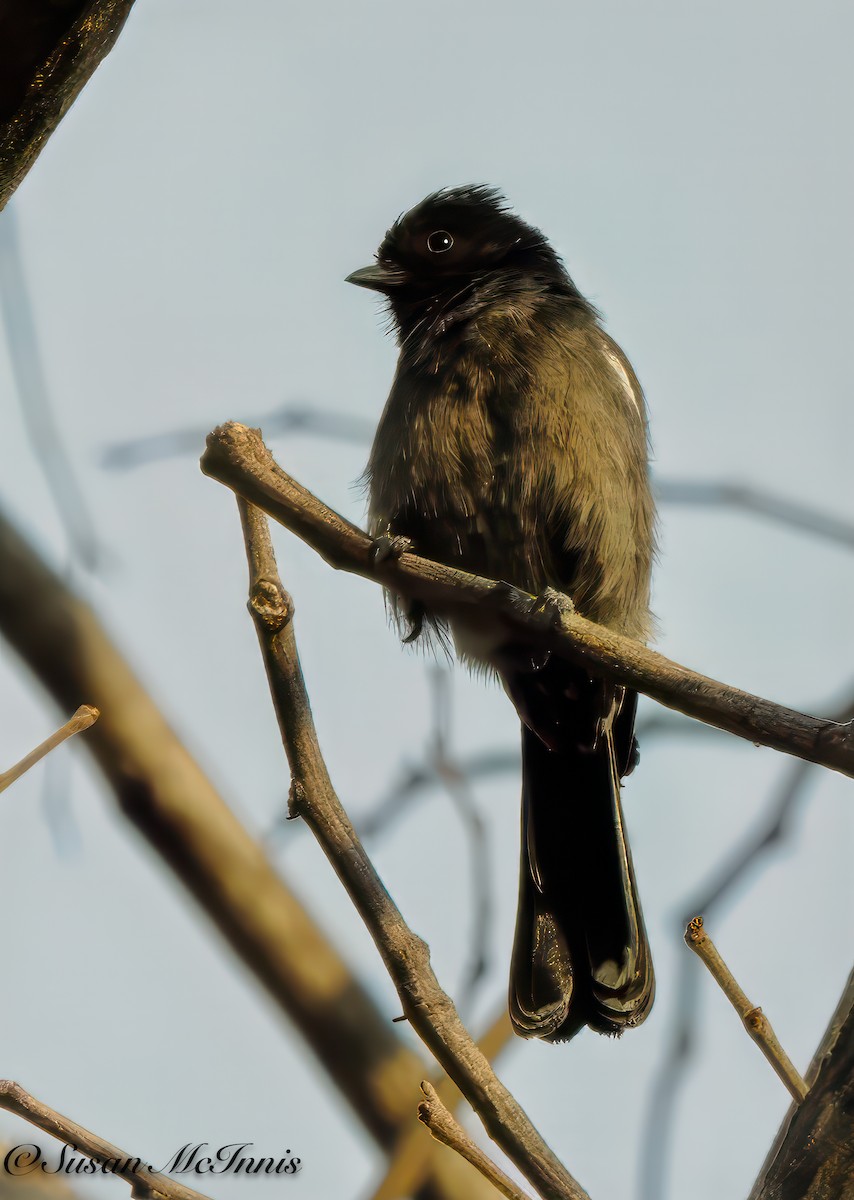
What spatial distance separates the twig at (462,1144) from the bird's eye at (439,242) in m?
3.49

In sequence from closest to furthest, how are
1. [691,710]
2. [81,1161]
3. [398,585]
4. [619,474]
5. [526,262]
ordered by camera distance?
[691,710], [81,1161], [398,585], [619,474], [526,262]

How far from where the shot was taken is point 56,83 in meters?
2.63

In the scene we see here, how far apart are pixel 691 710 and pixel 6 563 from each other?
3.44 m

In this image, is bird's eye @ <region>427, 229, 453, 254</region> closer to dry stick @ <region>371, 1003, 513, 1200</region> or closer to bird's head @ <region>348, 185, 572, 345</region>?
bird's head @ <region>348, 185, 572, 345</region>

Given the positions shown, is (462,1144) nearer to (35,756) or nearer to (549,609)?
(35,756)

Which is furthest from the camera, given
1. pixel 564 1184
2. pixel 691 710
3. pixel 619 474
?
pixel 619 474

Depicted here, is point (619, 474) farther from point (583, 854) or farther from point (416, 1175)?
point (416, 1175)

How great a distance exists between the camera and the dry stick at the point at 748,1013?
2439mm

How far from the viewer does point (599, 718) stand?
4.54 metres

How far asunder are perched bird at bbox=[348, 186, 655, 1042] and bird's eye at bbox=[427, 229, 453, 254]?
0.24 meters

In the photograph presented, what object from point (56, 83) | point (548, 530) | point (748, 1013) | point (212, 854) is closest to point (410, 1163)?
point (748, 1013)

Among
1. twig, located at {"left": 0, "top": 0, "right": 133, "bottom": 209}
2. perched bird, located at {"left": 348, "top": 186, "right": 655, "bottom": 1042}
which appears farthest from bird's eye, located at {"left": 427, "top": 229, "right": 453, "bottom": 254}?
twig, located at {"left": 0, "top": 0, "right": 133, "bottom": 209}

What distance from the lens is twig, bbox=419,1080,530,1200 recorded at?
221 cm

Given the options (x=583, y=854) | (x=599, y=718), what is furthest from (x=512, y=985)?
(x=599, y=718)
